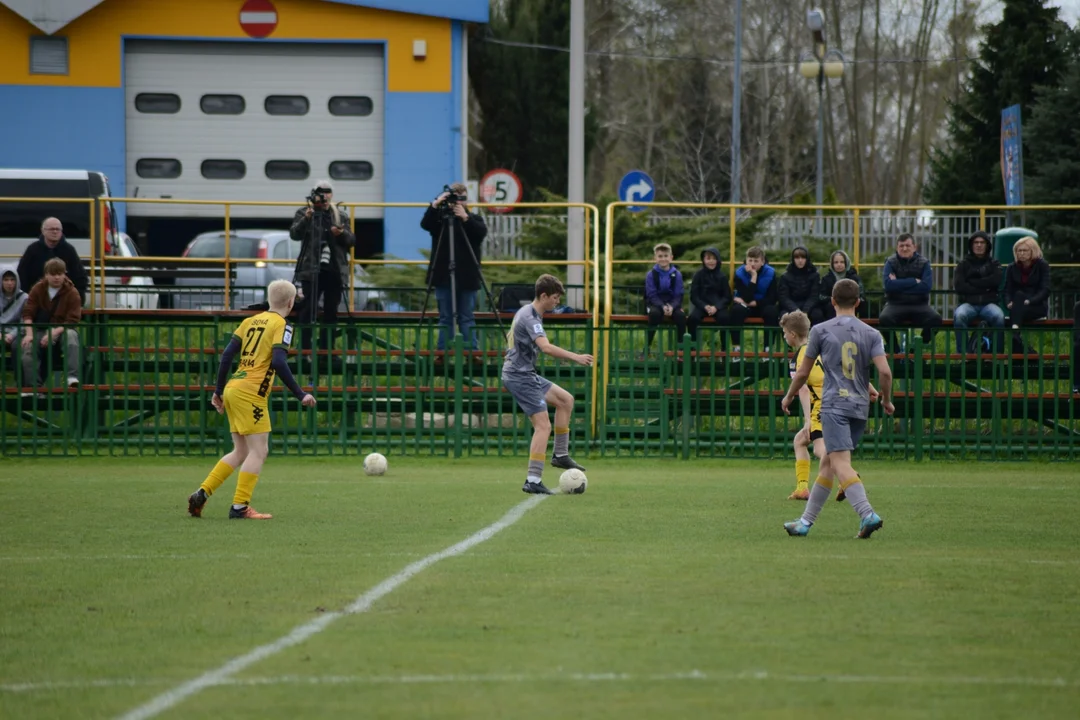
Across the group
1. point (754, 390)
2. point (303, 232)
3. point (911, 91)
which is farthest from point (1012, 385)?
point (911, 91)

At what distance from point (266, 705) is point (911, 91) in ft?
152

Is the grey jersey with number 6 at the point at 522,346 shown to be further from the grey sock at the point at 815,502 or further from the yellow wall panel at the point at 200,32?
the yellow wall panel at the point at 200,32

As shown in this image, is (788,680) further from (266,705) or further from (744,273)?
(744,273)

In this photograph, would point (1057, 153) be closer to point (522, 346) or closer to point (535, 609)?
point (522, 346)

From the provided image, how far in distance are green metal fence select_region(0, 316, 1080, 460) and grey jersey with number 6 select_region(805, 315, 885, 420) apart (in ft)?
25.3

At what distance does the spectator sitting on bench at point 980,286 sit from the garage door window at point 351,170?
15.4 meters

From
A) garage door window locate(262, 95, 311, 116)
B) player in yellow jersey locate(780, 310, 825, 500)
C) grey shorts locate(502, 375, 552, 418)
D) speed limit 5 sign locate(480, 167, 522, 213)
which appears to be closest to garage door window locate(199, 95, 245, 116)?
garage door window locate(262, 95, 311, 116)

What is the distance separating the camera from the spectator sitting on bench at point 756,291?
779 inches

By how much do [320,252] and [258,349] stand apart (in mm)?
7621

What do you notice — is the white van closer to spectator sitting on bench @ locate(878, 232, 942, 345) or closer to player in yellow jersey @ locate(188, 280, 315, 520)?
spectator sitting on bench @ locate(878, 232, 942, 345)

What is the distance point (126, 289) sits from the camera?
21.5 m

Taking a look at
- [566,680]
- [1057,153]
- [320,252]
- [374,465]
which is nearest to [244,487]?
[374,465]

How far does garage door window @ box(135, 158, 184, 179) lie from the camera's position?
31.6m

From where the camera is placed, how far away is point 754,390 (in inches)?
719
